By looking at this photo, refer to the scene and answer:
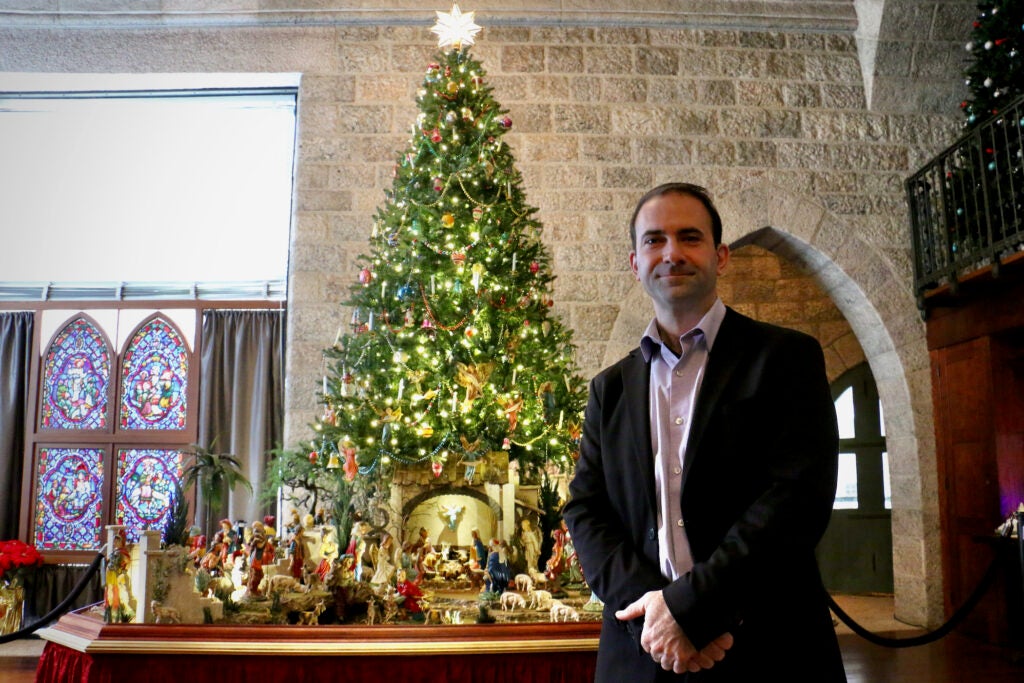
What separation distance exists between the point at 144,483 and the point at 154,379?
811 mm

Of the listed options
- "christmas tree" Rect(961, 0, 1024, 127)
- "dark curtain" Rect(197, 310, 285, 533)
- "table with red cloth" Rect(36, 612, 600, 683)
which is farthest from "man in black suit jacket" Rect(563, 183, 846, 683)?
"dark curtain" Rect(197, 310, 285, 533)

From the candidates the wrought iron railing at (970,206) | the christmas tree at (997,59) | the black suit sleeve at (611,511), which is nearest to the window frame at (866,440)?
the wrought iron railing at (970,206)

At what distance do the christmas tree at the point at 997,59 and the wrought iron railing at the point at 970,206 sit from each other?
213 mm

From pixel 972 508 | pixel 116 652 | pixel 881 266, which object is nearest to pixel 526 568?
pixel 116 652

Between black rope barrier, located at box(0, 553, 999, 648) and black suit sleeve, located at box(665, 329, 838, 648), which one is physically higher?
black suit sleeve, located at box(665, 329, 838, 648)

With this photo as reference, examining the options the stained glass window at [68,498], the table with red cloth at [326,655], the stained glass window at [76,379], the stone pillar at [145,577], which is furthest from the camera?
the stained glass window at [76,379]

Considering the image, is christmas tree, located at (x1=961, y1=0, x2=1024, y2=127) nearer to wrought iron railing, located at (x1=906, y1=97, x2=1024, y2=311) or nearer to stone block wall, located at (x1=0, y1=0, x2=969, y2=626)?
wrought iron railing, located at (x1=906, y1=97, x2=1024, y2=311)

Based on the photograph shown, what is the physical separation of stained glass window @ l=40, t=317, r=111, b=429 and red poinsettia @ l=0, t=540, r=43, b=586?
3.10 feet

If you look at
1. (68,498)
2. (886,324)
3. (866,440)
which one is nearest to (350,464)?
(68,498)

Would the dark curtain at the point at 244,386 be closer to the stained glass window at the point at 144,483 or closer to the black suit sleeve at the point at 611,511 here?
the stained glass window at the point at 144,483

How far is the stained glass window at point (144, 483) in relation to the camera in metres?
6.17

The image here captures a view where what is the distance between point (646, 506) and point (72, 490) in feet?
20.2

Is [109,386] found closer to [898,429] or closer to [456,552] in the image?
[456,552]

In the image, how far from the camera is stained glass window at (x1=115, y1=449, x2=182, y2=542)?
6.17 meters
